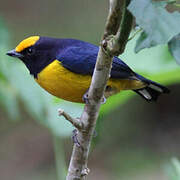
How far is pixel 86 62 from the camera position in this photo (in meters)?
2.65

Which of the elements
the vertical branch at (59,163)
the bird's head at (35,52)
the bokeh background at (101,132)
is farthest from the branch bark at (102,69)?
the bokeh background at (101,132)

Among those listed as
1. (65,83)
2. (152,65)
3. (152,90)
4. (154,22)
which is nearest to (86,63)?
(65,83)

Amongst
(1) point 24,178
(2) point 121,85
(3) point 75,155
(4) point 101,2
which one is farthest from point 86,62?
(4) point 101,2

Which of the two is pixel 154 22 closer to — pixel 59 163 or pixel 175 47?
pixel 175 47

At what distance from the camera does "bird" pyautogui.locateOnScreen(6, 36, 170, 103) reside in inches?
104

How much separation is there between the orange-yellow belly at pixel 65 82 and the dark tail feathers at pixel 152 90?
0.28 m

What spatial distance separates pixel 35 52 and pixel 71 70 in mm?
401

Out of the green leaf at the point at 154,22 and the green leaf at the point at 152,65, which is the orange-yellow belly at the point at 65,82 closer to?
the green leaf at the point at 152,65

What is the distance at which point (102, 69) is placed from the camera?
5.65ft

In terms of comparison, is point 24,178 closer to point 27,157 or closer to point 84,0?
point 27,157

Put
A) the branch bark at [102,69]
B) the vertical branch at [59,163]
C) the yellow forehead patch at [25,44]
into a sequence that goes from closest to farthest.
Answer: the branch bark at [102,69] < the vertical branch at [59,163] < the yellow forehead patch at [25,44]

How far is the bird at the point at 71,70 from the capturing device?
8.64 feet

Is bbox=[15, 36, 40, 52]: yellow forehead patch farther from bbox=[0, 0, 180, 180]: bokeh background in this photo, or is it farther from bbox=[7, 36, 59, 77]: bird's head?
bbox=[0, 0, 180, 180]: bokeh background

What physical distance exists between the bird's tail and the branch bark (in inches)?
37.7
